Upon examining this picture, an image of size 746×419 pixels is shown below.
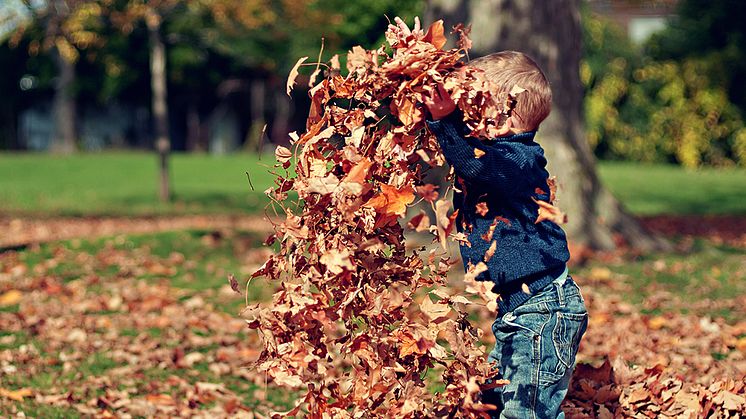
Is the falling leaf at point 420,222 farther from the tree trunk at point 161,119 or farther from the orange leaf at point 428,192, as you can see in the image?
the tree trunk at point 161,119

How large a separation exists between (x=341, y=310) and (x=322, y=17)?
16.5m

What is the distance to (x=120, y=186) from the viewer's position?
20.0 metres

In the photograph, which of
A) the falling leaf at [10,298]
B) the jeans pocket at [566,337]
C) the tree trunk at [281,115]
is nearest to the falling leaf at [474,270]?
the jeans pocket at [566,337]

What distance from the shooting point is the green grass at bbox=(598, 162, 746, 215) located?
53.2ft

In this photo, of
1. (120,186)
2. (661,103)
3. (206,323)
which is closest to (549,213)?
(206,323)

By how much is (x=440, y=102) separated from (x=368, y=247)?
0.50m

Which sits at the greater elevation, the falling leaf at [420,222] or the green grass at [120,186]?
the falling leaf at [420,222]

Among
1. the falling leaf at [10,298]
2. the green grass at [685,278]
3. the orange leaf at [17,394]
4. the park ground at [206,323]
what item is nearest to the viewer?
the park ground at [206,323]

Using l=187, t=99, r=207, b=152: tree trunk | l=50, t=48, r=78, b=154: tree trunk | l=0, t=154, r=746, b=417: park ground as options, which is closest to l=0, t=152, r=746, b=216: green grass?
l=0, t=154, r=746, b=417: park ground

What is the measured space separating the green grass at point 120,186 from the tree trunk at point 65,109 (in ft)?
23.6

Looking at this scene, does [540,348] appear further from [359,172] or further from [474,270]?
[359,172]

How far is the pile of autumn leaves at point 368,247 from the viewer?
2.82m

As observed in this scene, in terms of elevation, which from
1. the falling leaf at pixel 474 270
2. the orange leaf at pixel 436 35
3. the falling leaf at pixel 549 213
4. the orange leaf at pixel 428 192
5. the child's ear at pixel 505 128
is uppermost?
the orange leaf at pixel 436 35

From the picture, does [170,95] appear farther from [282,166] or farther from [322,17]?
[282,166]
